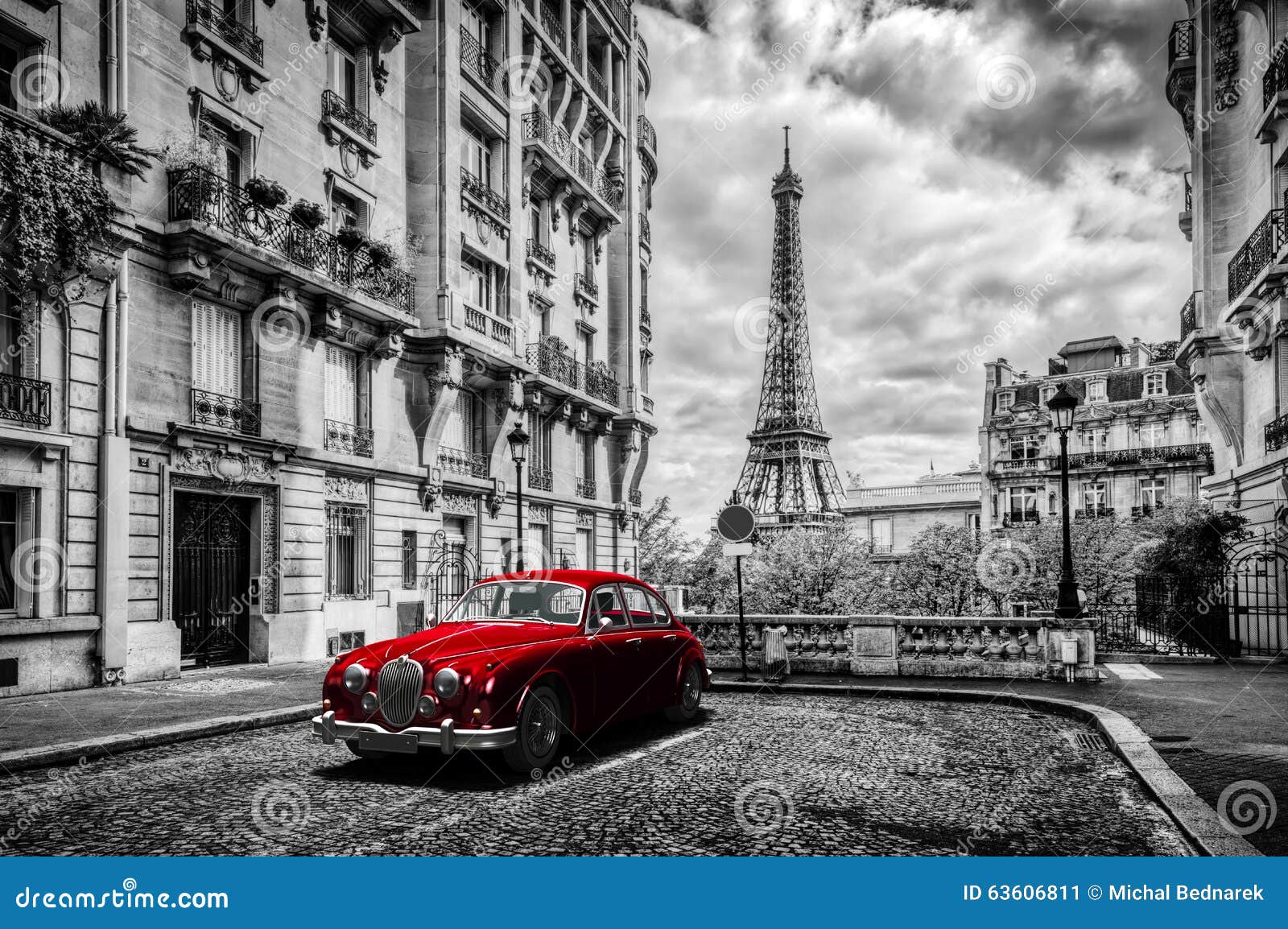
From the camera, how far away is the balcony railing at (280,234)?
15.8 metres

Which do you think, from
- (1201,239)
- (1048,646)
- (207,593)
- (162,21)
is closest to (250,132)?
(162,21)

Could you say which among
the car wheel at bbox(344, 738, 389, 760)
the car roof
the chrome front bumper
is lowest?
the car wheel at bbox(344, 738, 389, 760)

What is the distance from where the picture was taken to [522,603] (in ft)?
28.9

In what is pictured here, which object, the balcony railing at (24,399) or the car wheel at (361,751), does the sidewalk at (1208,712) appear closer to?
the car wheel at (361,751)

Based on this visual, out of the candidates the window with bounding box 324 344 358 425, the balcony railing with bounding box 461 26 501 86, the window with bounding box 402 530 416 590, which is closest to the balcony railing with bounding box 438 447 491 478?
the window with bounding box 402 530 416 590

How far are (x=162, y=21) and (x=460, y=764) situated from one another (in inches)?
562

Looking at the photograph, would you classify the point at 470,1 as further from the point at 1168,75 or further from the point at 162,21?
the point at 1168,75

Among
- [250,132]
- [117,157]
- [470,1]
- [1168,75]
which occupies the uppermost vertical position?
[470,1]

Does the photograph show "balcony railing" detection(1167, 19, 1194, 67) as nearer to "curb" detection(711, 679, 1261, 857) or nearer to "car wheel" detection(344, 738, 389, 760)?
"curb" detection(711, 679, 1261, 857)

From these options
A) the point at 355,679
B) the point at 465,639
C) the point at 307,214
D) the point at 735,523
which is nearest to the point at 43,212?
the point at 307,214

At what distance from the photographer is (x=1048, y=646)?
47.7 feet

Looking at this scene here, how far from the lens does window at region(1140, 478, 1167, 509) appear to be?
55.2 metres

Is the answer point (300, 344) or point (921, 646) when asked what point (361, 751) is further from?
point (300, 344)

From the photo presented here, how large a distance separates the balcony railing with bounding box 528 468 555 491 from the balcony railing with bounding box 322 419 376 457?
7.53 m
